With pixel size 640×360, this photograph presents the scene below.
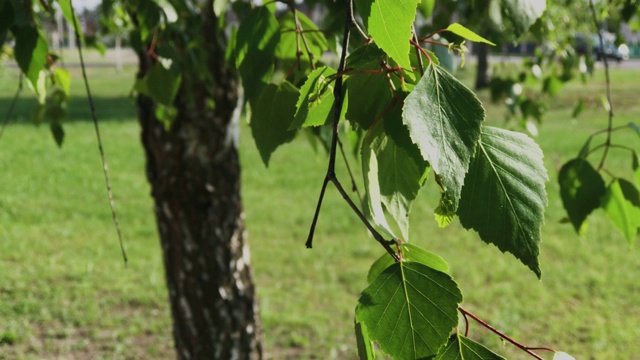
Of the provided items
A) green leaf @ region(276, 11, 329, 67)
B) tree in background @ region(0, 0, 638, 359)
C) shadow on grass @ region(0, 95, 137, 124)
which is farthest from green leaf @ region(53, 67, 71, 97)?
shadow on grass @ region(0, 95, 137, 124)

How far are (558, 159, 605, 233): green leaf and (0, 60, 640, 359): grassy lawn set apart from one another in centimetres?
218

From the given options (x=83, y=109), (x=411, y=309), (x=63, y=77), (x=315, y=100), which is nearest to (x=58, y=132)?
(x=63, y=77)

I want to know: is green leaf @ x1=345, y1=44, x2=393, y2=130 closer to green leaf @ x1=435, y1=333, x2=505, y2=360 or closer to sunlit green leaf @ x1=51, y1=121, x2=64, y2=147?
green leaf @ x1=435, y1=333, x2=505, y2=360

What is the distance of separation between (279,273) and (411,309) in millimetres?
4463

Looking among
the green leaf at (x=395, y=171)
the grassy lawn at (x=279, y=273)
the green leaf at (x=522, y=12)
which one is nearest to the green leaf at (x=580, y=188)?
the green leaf at (x=522, y=12)

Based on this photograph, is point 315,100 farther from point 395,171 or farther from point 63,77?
point 63,77

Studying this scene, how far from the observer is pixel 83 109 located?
1266cm

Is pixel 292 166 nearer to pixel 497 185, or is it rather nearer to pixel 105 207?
pixel 105 207

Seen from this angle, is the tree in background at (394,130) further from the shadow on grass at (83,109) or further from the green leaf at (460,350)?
the shadow on grass at (83,109)

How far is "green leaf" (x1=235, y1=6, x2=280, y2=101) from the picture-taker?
932 mm

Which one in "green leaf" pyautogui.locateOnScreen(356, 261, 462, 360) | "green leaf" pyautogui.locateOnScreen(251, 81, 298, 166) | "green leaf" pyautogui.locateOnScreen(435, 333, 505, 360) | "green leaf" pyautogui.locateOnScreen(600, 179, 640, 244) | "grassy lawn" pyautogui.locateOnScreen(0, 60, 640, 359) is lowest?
"grassy lawn" pyautogui.locateOnScreen(0, 60, 640, 359)

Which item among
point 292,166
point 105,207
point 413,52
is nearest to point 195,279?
point 413,52

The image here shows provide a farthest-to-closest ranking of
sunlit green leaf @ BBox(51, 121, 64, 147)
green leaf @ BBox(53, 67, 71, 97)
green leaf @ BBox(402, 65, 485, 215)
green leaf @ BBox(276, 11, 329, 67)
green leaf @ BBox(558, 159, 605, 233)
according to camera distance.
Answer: sunlit green leaf @ BBox(51, 121, 64, 147) → green leaf @ BBox(53, 67, 71, 97) → green leaf @ BBox(558, 159, 605, 233) → green leaf @ BBox(276, 11, 329, 67) → green leaf @ BBox(402, 65, 485, 215)

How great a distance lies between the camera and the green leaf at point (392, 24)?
1.90ft
